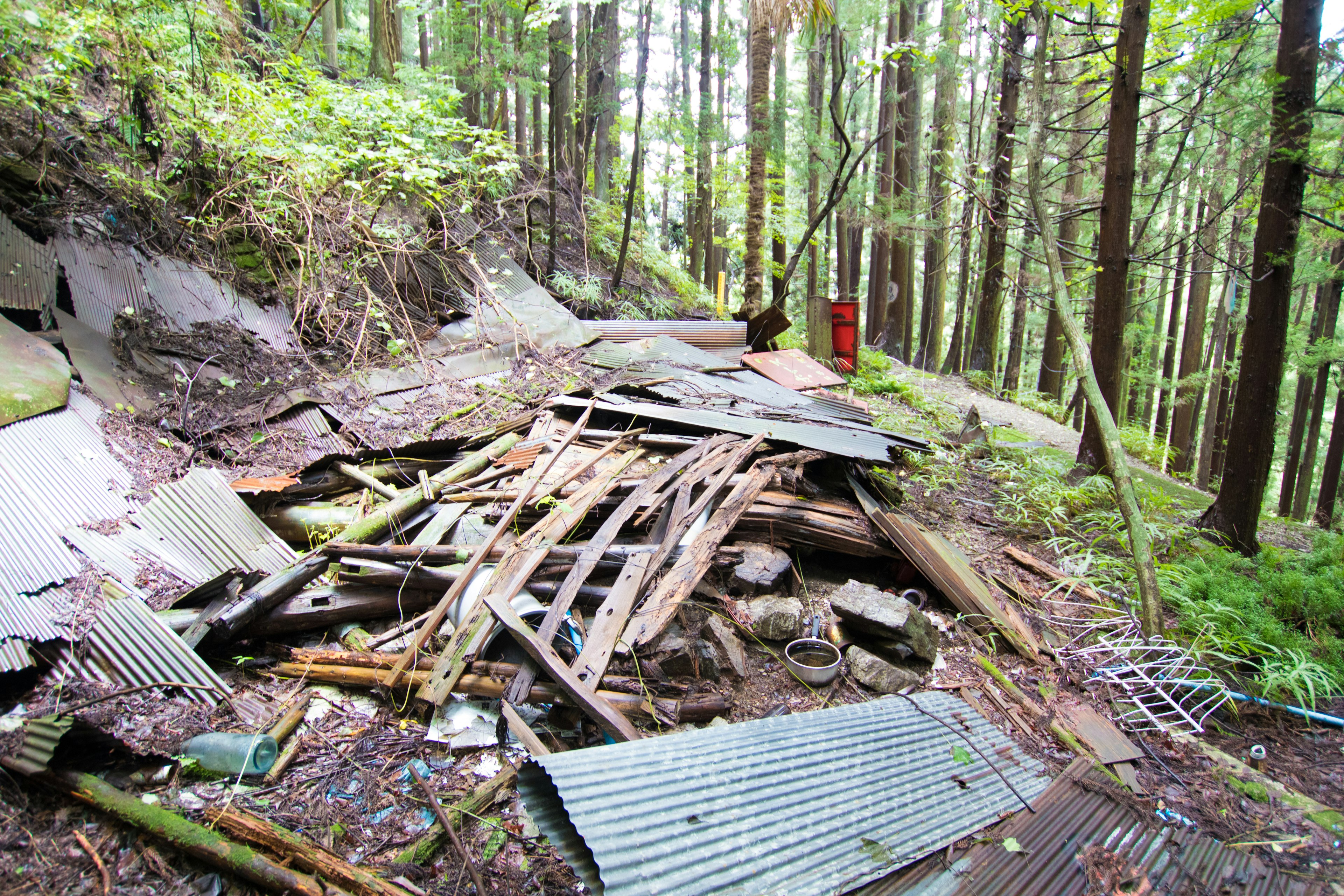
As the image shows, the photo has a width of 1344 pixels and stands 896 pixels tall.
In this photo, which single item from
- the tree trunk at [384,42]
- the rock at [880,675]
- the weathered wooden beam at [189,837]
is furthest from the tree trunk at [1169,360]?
the weathered wooden beam at [189,837]

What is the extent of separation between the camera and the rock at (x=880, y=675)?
3408mm

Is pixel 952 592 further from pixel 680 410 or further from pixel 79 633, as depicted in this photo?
pixel 79 633

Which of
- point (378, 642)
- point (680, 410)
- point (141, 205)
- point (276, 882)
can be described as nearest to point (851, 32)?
point (680, 410)

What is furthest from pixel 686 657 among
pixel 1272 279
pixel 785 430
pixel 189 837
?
pixel 1272 279

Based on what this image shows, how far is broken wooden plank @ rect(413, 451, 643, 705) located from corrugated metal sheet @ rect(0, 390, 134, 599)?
1.83 meters

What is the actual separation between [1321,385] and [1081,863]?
17632 mm

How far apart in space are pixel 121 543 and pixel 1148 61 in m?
15.0

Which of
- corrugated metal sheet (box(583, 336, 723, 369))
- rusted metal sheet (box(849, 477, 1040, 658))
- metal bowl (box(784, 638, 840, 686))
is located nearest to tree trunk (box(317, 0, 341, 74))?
corrugated metal sheet (box(583, 336, 723, 369))

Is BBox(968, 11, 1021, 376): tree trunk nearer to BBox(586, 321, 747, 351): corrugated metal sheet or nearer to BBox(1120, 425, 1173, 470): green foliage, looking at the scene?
BBox(1120, 425, 1173, 470): green foliage

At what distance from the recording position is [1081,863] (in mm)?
2262

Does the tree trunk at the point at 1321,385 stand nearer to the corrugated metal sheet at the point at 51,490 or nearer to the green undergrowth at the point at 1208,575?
the green undergrowth at the point at 1208,575

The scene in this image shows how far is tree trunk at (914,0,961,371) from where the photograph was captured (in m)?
12.2

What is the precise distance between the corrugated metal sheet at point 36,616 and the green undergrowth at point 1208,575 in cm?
590

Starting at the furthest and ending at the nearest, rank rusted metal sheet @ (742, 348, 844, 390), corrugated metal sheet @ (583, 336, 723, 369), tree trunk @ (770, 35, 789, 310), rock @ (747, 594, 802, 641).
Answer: tree trunk @ (770, 35, 789, 310) < rusted metal sheet @ (742, 348, 844, 390) < corrugated metal sheet @ (583, 336, 723, 369) < rock @ (747, 594, 802, 641)
